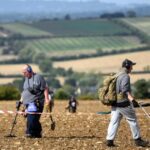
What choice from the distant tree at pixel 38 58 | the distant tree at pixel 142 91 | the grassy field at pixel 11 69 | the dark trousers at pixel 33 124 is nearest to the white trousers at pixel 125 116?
the dark trousers at pixel 33 124

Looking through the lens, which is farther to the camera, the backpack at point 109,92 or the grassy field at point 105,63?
the grassy field at point 105,63

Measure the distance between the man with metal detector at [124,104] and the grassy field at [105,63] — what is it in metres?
90.9

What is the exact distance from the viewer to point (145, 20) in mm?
182000

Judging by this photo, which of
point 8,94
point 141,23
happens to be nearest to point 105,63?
point 141,23

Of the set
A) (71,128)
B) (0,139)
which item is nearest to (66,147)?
(0,139)

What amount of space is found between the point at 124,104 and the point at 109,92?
0.35 metres

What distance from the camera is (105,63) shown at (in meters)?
118

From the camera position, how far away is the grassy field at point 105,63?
361ft

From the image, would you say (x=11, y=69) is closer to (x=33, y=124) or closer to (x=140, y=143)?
(x=33, y=124)

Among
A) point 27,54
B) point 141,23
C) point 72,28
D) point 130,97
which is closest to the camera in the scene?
point 130,97

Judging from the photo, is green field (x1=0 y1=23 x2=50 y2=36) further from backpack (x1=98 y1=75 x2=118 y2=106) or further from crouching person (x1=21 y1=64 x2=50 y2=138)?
backpack (x1=98 y1=75 x2=118 y2=106)

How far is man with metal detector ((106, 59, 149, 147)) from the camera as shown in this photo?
13.0 m

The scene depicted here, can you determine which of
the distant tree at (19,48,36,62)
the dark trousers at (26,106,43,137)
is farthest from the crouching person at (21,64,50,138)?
the distant tree at (19,48,36,62)

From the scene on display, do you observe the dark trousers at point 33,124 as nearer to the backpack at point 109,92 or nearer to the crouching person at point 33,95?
the crouching person at point 33,95
